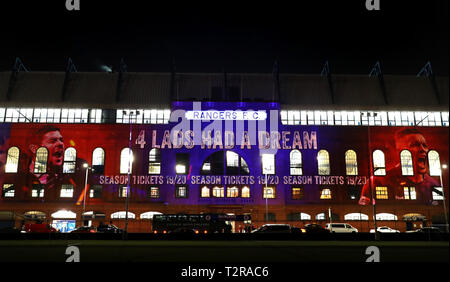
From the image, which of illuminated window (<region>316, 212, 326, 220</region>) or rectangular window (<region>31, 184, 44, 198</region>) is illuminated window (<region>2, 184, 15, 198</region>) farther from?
illuminated window (<region>316, 212, 326, 220</region>)

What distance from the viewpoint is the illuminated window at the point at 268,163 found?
64938mm

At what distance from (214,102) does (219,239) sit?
32.6 m

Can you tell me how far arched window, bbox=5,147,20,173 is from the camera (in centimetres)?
6338

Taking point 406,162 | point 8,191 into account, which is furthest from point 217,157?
point 8,191

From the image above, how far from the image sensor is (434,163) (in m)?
66.0

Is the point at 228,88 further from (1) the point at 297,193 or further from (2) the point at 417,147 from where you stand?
(2) the point at 417,147

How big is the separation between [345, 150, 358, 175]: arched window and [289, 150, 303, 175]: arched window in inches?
308

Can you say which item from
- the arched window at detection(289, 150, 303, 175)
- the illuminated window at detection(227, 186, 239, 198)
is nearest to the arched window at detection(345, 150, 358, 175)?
the arched window at detection(289, 150, 303, 175)

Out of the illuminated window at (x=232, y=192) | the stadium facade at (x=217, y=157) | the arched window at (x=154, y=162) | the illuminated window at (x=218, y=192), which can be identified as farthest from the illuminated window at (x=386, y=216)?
the arched window at (x=154, y=162)

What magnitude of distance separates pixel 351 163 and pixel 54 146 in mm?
49014

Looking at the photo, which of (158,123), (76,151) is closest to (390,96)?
(158,123)

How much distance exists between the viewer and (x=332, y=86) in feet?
234
